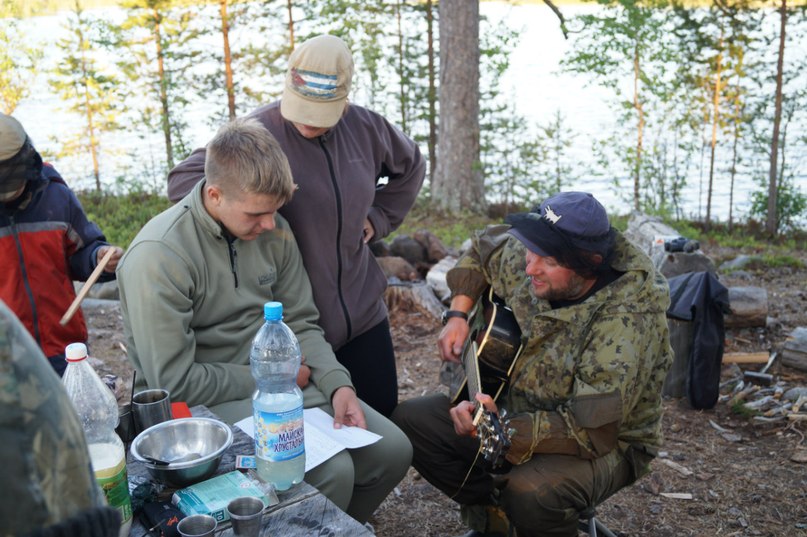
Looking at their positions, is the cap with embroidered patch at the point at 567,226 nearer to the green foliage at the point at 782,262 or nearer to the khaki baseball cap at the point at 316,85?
the khaki baseball cap at the point at 316,85

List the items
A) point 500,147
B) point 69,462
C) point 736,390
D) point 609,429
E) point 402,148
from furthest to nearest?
point 500,147
point 736,390
point 402,148
point 609,429
point 69,462

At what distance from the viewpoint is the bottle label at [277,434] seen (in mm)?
1908

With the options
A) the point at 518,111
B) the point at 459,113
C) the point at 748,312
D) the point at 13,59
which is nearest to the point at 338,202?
the point at 748,312

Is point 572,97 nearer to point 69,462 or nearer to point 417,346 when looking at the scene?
point 417,346

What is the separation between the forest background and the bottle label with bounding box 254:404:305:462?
31.8 feet

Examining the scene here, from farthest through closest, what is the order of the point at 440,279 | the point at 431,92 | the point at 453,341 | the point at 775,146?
the point at 431,92, the point at 775,146, the point at 440,279, the point at 453,341

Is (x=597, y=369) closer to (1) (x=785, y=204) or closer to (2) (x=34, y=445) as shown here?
(2) (x=34, y=445)

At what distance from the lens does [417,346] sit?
589 cm

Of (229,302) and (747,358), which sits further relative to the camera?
(747,358)

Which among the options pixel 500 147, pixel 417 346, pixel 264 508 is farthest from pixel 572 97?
pixel 264 508

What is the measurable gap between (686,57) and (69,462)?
46.9 feet

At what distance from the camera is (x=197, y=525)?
1.68 metres

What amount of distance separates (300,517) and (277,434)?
229 mm

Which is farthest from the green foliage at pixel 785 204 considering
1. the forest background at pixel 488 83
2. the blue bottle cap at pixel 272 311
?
the blue bottle cap at pixel 272 311
